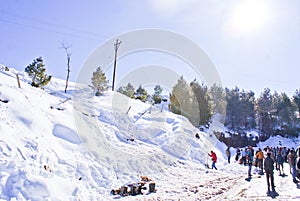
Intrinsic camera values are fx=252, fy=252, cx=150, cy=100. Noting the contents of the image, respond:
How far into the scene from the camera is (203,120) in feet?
109

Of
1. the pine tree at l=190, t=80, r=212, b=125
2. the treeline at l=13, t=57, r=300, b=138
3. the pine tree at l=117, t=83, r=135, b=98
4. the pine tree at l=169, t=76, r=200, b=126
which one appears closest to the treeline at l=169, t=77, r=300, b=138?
the treeline at l=13, t=57, r=300, b=138

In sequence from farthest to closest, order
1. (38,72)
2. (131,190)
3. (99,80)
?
(99,80) → (38,72) → (131,190)

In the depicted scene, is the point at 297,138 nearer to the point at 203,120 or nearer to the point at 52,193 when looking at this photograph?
the point at 203,120

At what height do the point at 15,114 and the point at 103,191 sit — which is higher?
the point at 15,114

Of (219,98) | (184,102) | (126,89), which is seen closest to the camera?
(184,102)

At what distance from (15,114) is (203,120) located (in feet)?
84.3

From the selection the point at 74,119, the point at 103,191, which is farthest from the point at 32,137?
the point at 74,119

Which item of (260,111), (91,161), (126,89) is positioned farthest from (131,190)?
(260,111)

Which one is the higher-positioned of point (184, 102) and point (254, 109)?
point (254, 109)

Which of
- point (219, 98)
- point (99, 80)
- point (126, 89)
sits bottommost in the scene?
point (99, 80)

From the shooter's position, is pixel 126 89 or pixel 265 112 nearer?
pixel 126 89

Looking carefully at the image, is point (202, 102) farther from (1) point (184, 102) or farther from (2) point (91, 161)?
(2) point (91, 161)

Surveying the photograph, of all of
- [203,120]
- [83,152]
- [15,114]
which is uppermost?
[203,120]

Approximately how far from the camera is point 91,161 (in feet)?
38.3
